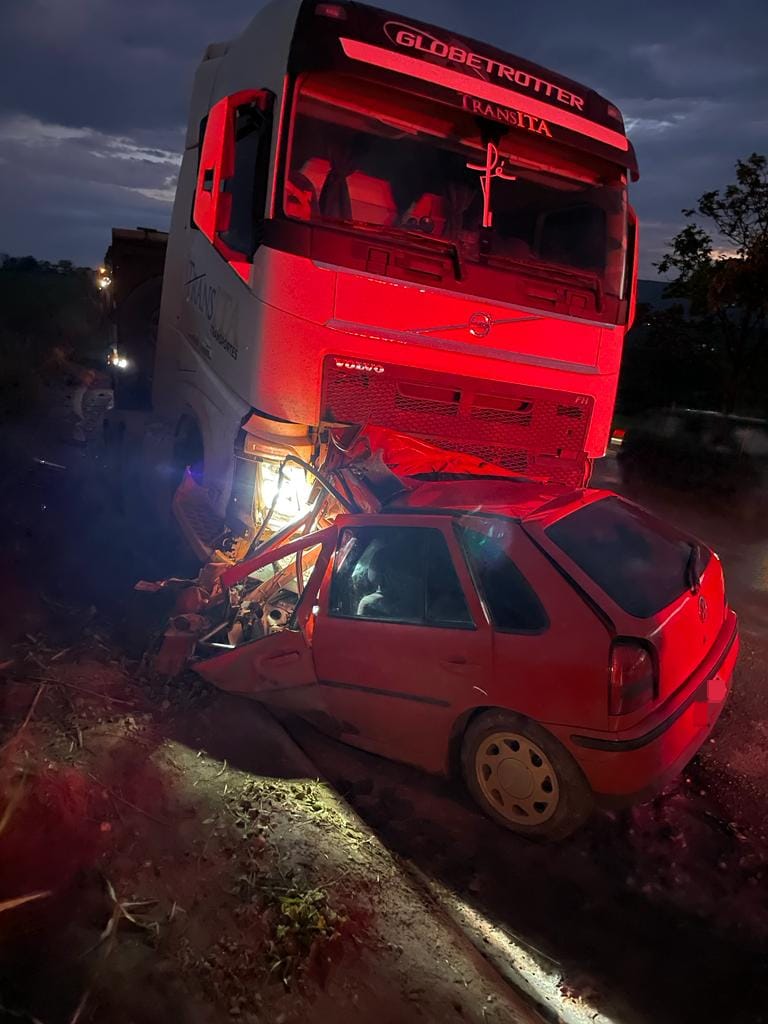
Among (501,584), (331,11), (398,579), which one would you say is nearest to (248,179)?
(331,11)

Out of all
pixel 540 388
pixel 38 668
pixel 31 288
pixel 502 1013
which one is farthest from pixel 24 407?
pixel 31 288

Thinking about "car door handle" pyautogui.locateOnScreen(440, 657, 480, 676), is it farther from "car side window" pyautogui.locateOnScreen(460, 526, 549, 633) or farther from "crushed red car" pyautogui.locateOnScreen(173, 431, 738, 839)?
"car side window" pyautogui.locateOnScreen(460, 526, 549, 633)

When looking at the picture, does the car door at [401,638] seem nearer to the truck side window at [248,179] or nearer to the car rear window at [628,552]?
the car rear window at [628,552]

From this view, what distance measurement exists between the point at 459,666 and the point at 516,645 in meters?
0.34

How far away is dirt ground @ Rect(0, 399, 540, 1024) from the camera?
2662 mm

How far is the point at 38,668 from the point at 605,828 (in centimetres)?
368

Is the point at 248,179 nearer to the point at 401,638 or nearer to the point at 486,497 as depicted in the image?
the point at 486,497

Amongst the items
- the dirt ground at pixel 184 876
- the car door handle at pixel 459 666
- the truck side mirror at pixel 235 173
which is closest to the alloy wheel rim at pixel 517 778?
the car door handle at pixel 459 666

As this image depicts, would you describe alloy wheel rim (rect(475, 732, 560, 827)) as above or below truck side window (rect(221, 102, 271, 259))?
below

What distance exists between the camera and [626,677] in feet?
10.7

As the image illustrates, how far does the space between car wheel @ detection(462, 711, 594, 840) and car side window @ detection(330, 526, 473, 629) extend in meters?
0.56

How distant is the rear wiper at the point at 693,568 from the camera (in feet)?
12.6

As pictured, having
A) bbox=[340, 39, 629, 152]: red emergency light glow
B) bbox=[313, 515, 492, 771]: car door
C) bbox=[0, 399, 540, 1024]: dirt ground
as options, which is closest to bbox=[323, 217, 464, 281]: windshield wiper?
bbox=[340, 39, 629, 152]: red emergency light glow

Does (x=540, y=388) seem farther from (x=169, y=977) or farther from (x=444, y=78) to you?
(x=169, y=977)
